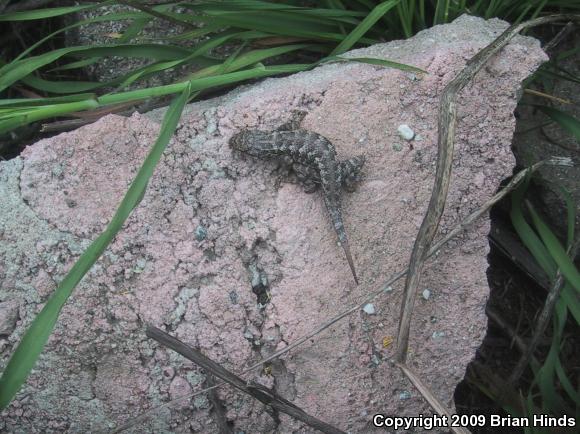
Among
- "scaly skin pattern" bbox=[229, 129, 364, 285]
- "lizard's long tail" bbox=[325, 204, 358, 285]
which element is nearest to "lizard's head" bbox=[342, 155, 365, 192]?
"scaly skin pattern" bbox=[229, 129, 364, 285]

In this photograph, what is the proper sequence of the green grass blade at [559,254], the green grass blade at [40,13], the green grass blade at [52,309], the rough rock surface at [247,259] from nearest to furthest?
the green grass blade at [52,309] → the rough rock surface at [247,259] → the green grass blade at [559,254] → the green grass blade at [40,13]

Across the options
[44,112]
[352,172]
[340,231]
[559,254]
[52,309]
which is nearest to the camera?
[52,309]

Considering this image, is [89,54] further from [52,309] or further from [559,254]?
[559,254]

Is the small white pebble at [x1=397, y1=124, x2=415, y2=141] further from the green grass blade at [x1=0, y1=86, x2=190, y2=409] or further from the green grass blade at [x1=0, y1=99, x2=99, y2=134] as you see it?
the green grass blade at [x1=0, y1=99, x2=99, y2=134]

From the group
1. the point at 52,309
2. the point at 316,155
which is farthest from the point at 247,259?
the point at 52,309

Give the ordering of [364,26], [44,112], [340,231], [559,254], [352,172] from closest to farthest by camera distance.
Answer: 1. [44,112]
2. [340,231]
3. [352,172]
4. [559,254]
5. [364,26]

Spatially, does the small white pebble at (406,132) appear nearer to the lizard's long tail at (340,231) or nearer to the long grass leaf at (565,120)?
the lizard's long tail at (340,231)

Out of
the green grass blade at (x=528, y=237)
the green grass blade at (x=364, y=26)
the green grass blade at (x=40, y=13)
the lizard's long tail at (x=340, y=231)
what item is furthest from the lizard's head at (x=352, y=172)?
the green grass blade at (x=40, y=13)
